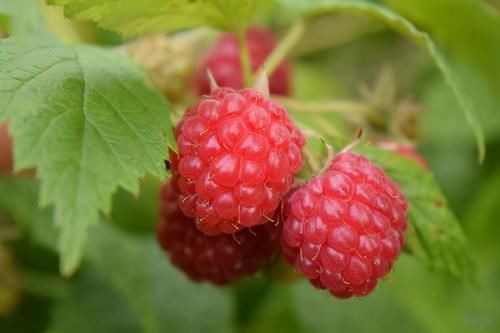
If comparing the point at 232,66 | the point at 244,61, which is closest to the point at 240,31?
the point at 244,61

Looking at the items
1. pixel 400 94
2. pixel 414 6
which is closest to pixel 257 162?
pixel 414 6

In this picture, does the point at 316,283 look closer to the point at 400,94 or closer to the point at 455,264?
the point at 455,264

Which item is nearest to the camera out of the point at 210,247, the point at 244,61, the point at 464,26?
the point at 210,247

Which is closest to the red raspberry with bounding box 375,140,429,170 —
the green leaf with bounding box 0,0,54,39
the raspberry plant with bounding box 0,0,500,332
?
the raspberry plant with bounding box 0,0,500,332

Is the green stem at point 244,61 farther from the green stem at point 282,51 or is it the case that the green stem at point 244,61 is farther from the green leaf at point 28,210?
the green leaf at point 28,210

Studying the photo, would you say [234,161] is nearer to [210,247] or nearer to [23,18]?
[210,247]

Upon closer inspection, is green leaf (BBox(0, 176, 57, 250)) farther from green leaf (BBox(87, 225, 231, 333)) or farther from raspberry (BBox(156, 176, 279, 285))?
raspberry (BBox(156, 176, 279, 285))

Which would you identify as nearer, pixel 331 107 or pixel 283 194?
pixel 283 194
